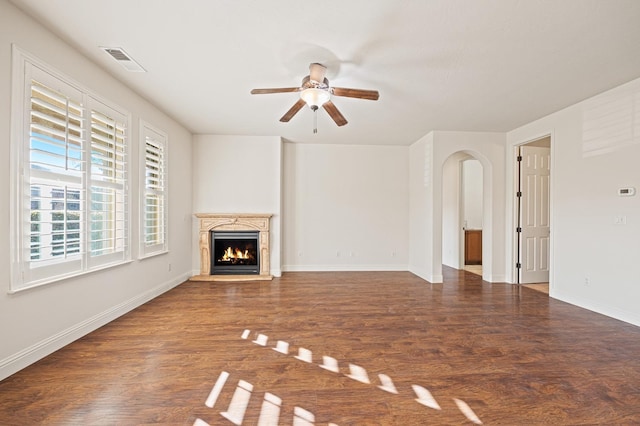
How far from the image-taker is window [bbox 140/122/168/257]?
12.8 ft

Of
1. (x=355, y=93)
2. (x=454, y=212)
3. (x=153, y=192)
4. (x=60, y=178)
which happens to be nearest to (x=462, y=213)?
(x=454, y=212)

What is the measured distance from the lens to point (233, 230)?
551 centimetres

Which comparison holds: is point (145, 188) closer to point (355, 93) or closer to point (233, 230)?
point (233, 230)

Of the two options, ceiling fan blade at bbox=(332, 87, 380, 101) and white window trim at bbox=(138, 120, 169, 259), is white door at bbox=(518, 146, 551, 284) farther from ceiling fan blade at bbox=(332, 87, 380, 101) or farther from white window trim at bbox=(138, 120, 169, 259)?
white window trim at bbox=(138, 120, 169, 259)

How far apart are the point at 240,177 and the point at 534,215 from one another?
5.76 meters

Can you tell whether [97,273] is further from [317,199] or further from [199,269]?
[317,199]

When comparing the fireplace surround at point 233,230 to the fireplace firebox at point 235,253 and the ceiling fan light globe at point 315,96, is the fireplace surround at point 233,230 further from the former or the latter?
the ceiling fan light globe at point 315,96

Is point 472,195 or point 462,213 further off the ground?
point 472,195

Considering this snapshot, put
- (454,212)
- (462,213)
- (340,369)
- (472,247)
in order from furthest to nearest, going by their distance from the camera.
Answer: (472,247)
(454,212)
(462,213)
(340,369)

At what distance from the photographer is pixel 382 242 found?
6.28 meters

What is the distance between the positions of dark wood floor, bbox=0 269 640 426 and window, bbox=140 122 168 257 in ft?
3.29

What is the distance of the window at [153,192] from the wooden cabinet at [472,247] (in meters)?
6.75

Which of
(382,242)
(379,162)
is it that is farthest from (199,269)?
(379,162)

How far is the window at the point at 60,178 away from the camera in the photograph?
2.17 metres
